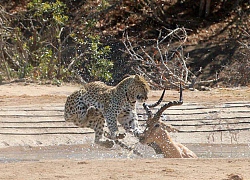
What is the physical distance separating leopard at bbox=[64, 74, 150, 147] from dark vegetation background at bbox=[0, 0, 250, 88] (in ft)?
21.1

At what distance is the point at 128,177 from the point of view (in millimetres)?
8195

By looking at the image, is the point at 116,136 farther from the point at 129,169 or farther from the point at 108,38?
the point at 108,38

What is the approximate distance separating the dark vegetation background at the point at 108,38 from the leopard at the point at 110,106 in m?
6.42


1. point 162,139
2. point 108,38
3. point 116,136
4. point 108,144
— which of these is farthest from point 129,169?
point 108,38

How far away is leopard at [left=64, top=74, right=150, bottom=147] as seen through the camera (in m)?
11.9

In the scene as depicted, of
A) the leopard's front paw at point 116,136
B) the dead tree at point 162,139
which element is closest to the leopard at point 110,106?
the leopard's front paw at point 116,136

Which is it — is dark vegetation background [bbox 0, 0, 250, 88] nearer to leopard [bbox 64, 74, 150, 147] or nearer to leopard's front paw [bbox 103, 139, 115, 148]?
leopard [bbox 64, 74, 150, 147]

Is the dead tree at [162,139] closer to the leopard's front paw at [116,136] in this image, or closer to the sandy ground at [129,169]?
the leopard's front paw at [116,136]

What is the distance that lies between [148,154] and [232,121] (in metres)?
2.74

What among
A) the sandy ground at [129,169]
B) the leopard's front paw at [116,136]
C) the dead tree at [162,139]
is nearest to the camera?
the sandy ground at [129,169]

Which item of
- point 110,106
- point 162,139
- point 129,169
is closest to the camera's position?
point 129,169

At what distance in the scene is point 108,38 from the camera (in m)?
23.6

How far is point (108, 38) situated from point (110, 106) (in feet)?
38.7

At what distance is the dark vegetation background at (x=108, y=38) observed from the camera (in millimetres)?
19781
